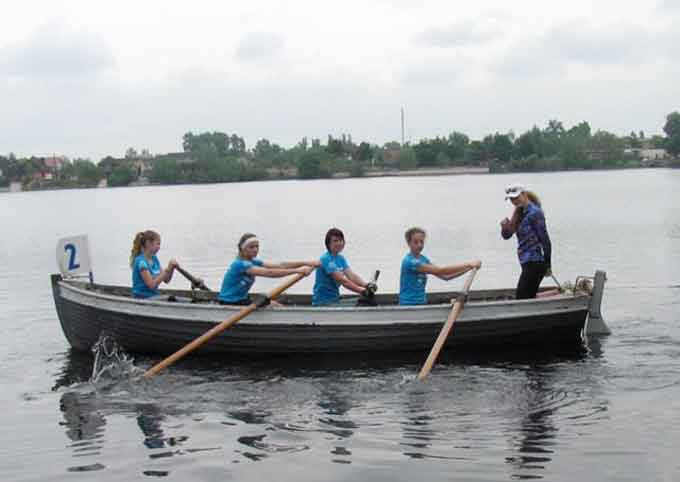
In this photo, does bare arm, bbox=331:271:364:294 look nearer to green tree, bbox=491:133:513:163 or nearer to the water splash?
the water splash

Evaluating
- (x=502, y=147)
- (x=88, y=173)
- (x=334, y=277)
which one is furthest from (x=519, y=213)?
(x=88, y=173)

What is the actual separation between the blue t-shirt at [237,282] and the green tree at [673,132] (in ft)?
512

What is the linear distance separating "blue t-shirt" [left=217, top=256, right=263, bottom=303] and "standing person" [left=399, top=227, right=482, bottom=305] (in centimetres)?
202

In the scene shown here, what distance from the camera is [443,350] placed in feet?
42.0

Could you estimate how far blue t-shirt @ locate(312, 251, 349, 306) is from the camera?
1286 centimetres

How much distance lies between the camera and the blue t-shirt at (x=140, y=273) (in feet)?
44.1

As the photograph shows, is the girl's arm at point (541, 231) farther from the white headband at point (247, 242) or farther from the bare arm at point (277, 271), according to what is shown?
the white headband at point (247, 242)

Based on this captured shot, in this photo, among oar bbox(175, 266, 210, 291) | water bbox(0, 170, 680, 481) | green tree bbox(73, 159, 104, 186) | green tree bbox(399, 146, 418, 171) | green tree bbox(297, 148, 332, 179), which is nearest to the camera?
water bbox(0, 170, 680, 481)

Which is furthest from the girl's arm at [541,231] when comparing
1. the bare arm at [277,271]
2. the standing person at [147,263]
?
the standing person at [147,263]

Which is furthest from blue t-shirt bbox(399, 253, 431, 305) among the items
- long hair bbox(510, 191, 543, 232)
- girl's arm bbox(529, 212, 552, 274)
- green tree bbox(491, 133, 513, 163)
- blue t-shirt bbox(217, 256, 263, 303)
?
green tree bbox(491, 133, 513, 163)

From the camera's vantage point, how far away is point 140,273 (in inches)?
532

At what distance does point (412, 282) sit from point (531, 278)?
1.62 meters

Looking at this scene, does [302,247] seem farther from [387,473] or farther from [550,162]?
[550,162]

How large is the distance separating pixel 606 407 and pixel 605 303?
801 cm
